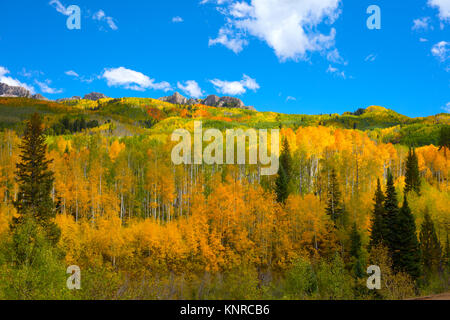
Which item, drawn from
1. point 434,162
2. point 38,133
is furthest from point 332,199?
point 434,162

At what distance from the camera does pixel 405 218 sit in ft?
156

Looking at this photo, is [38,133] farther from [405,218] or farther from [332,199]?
[405,218]

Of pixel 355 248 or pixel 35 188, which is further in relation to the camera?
pixel 355 248

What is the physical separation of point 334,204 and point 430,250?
60.0ft

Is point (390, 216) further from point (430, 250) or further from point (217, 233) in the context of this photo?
point (217, 233)

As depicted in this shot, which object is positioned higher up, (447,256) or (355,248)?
(355,248)

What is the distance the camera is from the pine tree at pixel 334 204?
56719 millimetres

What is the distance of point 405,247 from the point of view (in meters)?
45.9

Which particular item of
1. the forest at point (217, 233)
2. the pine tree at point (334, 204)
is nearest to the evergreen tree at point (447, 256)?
the forest at point (217, 233)

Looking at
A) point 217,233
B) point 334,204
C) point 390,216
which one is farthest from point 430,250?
point 217,233

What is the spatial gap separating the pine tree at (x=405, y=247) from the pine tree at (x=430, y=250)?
704cm

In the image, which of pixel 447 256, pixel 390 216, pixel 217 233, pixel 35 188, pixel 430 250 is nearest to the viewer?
Answer: pixel 35 188
